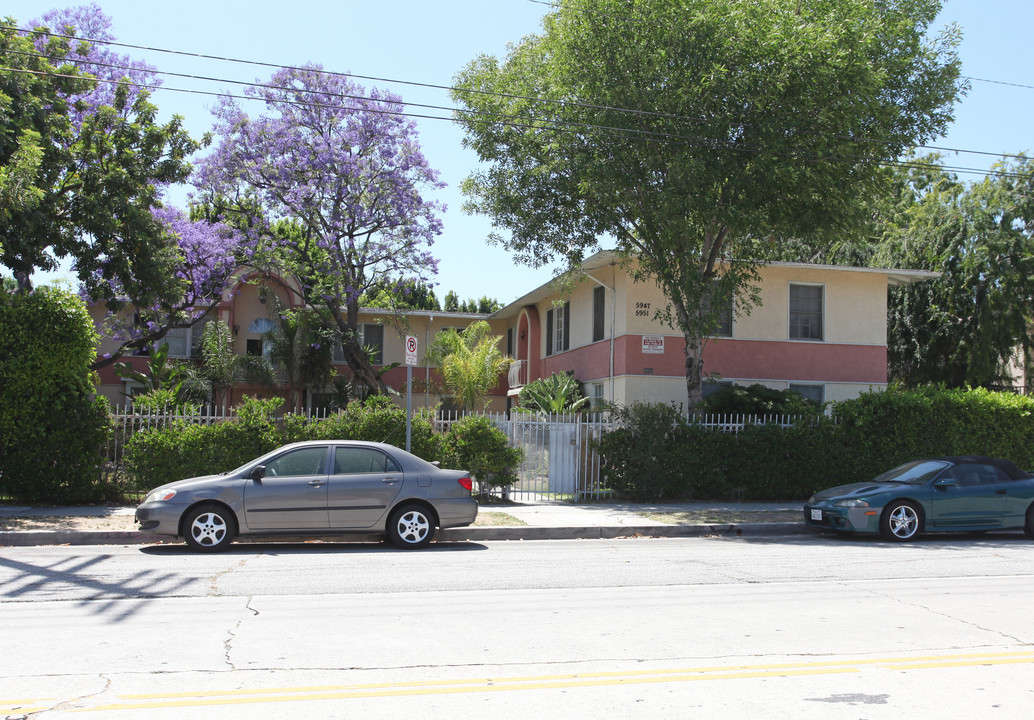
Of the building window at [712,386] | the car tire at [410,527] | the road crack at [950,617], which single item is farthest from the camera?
the building window at [712,386]

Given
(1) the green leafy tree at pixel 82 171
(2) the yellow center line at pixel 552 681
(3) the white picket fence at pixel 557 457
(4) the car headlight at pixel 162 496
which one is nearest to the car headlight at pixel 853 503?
(3) the white picket fence at pixel 557 457

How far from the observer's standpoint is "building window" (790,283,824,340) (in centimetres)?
2383

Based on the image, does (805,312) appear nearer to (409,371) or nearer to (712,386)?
(712,386)

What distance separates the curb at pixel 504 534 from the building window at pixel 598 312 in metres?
9.74

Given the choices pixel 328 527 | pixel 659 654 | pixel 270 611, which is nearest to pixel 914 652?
pixel 659 654

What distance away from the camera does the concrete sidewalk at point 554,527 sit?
12.1m

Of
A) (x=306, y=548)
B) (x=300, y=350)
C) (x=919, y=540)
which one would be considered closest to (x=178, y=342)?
(x=300, y=350)

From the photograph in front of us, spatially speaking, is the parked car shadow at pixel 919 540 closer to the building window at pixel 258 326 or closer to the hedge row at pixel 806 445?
the hedge row at pixel 806 445

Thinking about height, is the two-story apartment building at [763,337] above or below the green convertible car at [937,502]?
above

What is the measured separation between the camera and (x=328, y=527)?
36.8ft

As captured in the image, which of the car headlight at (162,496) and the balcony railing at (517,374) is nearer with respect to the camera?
the car headlight at (162,496)

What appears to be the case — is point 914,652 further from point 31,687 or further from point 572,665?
point 31,687

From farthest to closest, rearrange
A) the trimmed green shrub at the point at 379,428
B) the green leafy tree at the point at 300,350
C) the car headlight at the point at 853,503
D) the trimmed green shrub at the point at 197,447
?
the green leafy tree at the point at 300,350, the trimmed green shrub at the point at 379,428, the trimmed green shrub at the point at 197,447, the car headlight at the point at 853,503

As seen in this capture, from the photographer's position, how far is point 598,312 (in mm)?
24266
